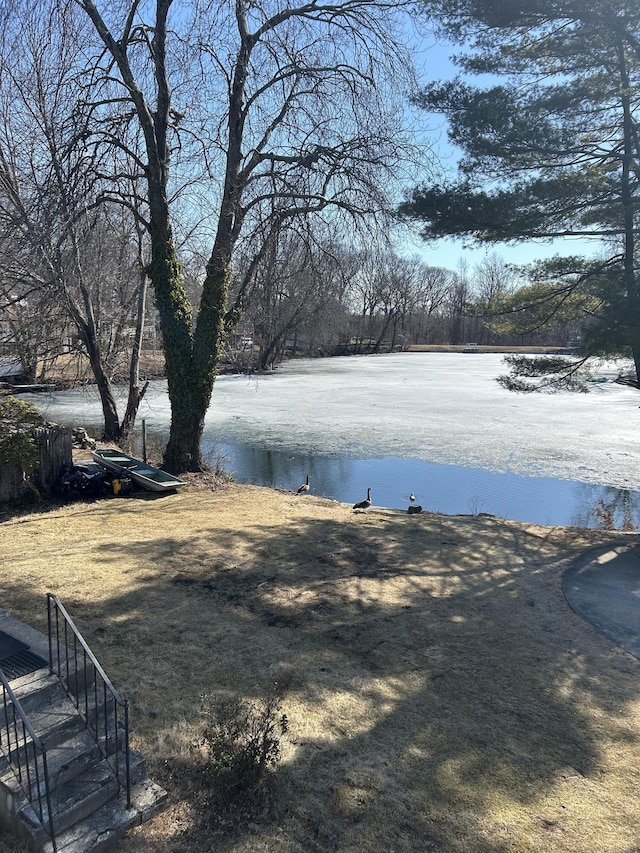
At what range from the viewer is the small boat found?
11.0 meters

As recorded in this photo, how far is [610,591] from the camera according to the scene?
24.5 feet

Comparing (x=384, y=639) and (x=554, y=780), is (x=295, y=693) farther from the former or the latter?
(x=554, y=780)

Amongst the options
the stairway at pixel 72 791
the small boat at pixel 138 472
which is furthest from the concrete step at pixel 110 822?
the small boat at pixel 138 472

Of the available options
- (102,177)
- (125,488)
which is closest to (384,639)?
(125,488)

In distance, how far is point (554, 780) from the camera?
383cm

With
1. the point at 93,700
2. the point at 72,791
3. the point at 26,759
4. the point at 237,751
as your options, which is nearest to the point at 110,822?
the point at 72,791

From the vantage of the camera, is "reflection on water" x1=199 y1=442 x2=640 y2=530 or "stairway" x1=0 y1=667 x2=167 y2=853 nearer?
"stairway" x1=0 y1=667 x2=167 y2=853

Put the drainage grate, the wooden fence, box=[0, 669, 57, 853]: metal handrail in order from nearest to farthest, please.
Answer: box=[0, 669, 57, 853]: metal handrail, the drainage grate, the wooden fence

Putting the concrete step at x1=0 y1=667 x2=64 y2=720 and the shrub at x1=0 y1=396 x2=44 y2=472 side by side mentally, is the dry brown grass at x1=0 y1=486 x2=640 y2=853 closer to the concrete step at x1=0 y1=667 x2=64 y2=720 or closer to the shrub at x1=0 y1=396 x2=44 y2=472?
the concrete step at x1=0 y1=667 x2=64 y2=720

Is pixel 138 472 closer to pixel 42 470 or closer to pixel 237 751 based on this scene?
Result: pixel 42 470

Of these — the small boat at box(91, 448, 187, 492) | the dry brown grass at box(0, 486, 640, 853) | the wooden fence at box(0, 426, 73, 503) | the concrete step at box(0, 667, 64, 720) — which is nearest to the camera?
the dry brown grass at box(0, 486, 640, 853)

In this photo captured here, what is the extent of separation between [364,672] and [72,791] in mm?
2448

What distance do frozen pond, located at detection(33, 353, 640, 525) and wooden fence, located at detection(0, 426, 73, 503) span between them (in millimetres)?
6476

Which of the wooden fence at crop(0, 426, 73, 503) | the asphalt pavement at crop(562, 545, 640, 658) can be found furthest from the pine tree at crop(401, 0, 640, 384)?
the wooden fence at crop(0, 426, 73, 503)
